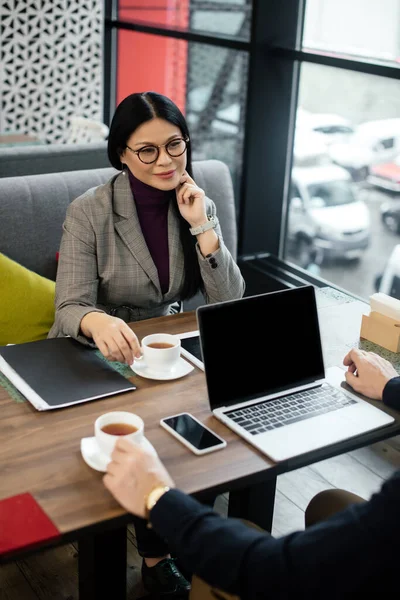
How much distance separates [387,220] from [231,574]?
7.78ft

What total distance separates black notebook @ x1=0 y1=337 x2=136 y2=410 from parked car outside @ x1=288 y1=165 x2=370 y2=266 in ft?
6.11

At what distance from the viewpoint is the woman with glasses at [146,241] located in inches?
81.9

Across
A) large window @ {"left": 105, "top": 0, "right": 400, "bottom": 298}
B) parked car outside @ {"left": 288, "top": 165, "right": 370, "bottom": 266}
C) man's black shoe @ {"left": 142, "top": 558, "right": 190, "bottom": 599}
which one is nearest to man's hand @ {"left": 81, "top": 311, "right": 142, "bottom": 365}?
man's black shoe @ {"left": 142, "top": 558, "right": 190, "bottom": 599}

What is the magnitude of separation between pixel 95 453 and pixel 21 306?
1087mm

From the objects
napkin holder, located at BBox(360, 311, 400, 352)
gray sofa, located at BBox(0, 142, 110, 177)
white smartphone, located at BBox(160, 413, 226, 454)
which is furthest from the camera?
gray sofa, located at BBox(0, 142, 110, 177)

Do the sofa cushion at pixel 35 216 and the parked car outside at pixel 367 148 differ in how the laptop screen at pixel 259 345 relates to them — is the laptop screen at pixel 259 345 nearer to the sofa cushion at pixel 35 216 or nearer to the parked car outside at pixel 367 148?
the sofa cushion at pixel 35 216

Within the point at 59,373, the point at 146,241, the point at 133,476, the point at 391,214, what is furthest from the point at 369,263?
the point at 133,476

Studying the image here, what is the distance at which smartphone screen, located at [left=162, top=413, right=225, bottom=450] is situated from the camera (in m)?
1.57

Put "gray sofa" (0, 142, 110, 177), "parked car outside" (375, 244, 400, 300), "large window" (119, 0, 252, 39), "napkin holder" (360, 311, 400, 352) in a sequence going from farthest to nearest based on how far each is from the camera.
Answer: "large window" (119, 0, 252, 39) < "parked car outside" (375, 244, 400, 300) < "gray sofa" (0, 142, 110, 177) < "napkin holder" (360, 311, 400, 352)

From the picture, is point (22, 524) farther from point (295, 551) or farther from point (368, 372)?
point (368, 372)

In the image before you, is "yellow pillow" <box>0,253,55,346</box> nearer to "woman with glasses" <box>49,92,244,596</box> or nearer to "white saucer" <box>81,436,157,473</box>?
"woman with glasses" <box>49,92,244,596</box>

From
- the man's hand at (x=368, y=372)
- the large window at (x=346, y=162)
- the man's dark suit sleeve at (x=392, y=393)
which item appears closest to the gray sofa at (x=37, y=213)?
the large window at (x=346, y=162)

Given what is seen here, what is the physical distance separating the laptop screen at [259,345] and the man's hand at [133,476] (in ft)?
1.02

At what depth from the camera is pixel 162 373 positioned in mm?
1840
